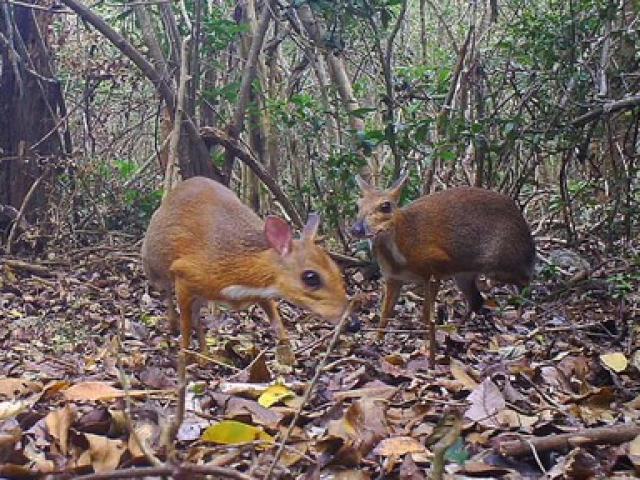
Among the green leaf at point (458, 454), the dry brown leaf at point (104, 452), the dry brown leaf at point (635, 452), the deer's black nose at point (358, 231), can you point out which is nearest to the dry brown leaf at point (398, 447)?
the green leaf at point (458, 454)

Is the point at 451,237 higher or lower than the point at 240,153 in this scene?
lower

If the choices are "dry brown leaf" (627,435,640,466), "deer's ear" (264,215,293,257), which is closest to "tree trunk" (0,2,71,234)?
"deer's ear" (264,215,293,257)

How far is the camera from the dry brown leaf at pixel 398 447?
2.73 meters

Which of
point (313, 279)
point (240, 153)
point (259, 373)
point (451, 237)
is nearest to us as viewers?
point (259, 373)

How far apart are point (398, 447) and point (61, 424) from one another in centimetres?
97

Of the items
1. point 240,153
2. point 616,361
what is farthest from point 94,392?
point 240,153

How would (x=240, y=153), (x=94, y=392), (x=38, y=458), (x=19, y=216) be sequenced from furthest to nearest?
(x=19, y=216)
(x=240, y=153)
(x=94, y=392)
(x=38, y=458)

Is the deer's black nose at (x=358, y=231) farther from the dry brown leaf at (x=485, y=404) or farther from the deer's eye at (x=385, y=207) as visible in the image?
the dry brown leaf at (x=485, y=404)

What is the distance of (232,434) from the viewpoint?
2.80 meters

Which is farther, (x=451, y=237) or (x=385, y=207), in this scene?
(x=451, y=237)

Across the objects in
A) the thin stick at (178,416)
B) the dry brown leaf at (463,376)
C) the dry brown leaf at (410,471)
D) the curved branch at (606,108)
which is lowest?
the dry brown leaf at (463,376)

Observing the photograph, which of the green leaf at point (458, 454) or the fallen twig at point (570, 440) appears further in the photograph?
the fallen twig at point (570, 440)

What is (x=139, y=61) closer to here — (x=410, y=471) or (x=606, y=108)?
(x=606, y=108)

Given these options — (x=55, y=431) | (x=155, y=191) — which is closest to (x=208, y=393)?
(x=55, y=431)
